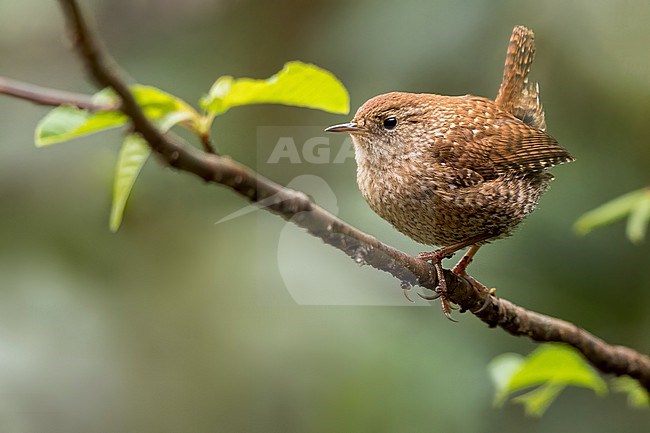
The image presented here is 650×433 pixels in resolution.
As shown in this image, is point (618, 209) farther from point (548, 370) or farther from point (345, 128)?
point (345, 128)

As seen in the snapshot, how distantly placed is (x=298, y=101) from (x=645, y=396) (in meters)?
1.79

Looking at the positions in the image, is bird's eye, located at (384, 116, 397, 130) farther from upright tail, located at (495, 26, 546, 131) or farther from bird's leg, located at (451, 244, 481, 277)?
bird's leg, located at (451, 244, 481, 277)

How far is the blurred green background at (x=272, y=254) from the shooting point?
3.75 meters

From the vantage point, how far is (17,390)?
149 inches

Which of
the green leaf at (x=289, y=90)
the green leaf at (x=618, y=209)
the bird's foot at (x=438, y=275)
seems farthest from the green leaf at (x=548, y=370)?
the green leaf at (x=289, y=90)

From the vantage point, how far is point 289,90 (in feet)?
5.00

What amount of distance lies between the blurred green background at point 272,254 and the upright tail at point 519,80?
65cm

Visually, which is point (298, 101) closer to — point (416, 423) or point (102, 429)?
point (416, 423)

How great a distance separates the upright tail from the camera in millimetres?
2209

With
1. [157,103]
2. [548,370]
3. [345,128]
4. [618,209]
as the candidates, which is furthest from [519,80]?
[157,103]

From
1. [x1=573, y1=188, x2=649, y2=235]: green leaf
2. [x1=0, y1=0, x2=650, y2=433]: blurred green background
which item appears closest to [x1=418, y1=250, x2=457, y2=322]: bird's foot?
[x1=0, y1=0, x2=650, y2=433]: blurred green background

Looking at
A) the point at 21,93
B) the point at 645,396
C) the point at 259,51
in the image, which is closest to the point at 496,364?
the point at 645,396

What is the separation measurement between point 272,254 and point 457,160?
2326 millimetres

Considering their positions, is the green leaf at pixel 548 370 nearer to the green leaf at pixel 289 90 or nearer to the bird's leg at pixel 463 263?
the bird's leg at pixel 463 263
